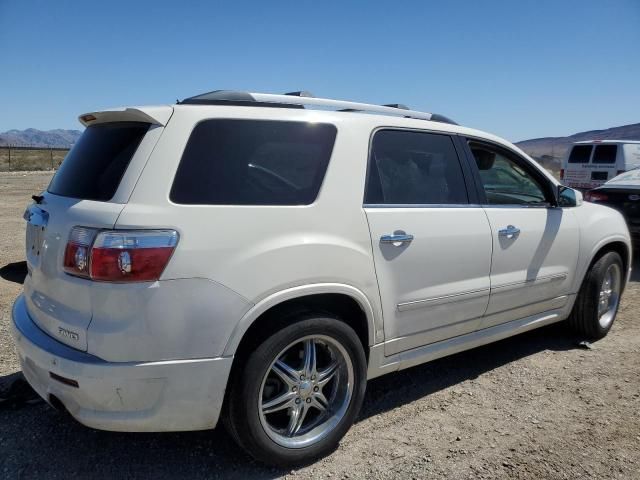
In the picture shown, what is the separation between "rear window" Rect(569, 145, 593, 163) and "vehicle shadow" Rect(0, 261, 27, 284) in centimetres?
1311

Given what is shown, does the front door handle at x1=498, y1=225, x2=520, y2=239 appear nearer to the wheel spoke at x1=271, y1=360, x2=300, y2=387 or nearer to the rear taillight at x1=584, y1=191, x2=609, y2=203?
the wheel spoke at x1=271, y1=360, x2=300, y2=387

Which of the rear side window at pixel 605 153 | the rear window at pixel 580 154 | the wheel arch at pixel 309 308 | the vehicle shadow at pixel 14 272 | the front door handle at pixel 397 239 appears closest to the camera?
the wheel arch at pixel 309 308

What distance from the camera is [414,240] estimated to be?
3.10 m

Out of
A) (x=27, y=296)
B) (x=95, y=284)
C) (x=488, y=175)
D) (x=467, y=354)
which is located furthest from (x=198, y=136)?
(x=467, y=354)

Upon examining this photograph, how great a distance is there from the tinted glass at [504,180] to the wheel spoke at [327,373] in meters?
1.64

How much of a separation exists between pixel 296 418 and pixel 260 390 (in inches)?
14.9

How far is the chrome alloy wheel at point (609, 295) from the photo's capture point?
4.79 meters

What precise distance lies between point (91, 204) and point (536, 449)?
2684mm

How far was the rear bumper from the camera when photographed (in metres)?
2.29

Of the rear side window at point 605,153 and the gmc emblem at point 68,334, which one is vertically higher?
the rear side window at point 605,153

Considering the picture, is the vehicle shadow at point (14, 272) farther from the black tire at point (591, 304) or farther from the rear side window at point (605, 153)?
the rear side window at point (605, 153)

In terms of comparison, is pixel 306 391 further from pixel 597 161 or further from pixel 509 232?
pixel 597 161

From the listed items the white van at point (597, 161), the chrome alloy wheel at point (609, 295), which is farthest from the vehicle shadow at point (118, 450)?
the white van at point (597, 161)

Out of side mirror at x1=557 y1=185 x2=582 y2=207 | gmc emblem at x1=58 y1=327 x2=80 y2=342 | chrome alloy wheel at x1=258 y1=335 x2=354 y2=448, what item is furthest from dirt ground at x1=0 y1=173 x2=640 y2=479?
side mirror at x1=557 y1=185 x2=582 y2=207
